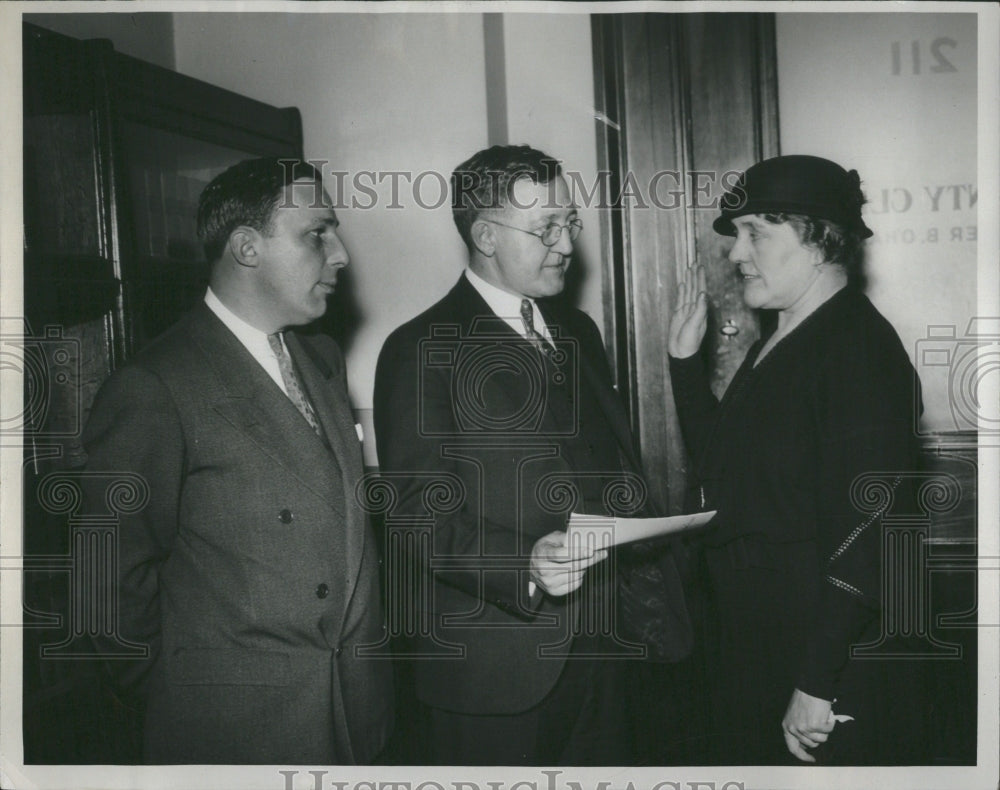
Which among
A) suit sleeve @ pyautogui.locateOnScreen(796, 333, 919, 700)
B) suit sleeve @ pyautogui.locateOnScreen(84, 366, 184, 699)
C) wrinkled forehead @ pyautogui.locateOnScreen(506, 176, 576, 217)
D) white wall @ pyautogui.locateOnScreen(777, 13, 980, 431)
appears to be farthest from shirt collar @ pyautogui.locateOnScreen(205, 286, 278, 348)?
white wall @ pyautogui.locateOnScreen(777, 13, 980, 431)

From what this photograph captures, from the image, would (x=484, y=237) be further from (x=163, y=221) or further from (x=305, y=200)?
(x=163, y=221)

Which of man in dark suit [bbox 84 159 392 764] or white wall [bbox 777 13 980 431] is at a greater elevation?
white wall [bbox 777 13 980 431]

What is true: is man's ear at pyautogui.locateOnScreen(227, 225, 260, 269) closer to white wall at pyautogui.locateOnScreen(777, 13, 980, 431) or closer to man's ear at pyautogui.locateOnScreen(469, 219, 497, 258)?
man's ear at pyautogui.locateOnScreen(469, 219, 497, 258)

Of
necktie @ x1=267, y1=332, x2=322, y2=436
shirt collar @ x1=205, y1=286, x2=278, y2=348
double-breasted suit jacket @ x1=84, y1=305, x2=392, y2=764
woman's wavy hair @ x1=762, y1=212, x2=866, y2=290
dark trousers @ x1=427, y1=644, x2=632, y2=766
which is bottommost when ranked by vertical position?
dark trousers @ x1=427, y1=644, x2=632, y2=766

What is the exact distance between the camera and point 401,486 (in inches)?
60.5

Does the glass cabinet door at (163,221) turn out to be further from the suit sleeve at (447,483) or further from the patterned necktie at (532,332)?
the patterned necktie at (532,332)

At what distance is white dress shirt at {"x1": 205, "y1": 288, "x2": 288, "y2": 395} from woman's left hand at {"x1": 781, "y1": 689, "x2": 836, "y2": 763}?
1.11 meters

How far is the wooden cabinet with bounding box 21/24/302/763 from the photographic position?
152 centimetres

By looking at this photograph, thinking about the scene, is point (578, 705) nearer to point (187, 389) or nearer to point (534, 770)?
point (534, 770)

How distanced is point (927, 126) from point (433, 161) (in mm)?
973

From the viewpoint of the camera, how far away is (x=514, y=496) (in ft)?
4.99

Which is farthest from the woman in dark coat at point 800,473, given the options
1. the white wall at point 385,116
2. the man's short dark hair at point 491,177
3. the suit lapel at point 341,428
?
the suit lapel at point 341,428

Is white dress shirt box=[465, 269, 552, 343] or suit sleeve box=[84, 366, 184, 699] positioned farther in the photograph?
white dress shirt box=[465, 269, 552, 343]

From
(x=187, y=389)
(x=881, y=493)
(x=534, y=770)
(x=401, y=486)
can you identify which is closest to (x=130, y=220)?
(x=187, y=389)
